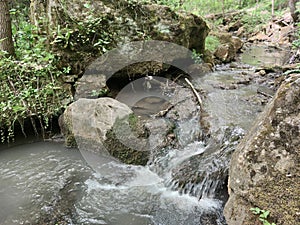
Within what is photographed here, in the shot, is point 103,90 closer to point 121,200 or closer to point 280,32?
point 121,200

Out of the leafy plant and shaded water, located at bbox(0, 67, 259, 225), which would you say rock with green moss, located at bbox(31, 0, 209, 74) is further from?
the leafy plant

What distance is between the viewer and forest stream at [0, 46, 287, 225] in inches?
149

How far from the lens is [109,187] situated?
450cm

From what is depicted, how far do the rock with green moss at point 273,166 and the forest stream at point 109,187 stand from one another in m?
1.03

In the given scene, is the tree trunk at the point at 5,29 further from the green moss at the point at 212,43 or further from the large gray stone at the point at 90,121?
the green moss at the point at 212,43

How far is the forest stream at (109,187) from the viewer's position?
12.4ft

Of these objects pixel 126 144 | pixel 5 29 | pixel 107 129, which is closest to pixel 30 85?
pixel 5 29

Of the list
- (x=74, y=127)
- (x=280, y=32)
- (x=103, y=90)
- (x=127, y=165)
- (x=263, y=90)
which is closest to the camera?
(x=127, y=165)

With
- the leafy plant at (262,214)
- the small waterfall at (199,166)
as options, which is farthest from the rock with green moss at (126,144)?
the leafy plant at (262,214)

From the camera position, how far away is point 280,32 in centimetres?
1775

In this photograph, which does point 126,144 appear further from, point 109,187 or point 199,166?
point 199,166

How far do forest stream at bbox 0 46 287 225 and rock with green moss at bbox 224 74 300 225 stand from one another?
40.5 inches

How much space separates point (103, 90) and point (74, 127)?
1547mm

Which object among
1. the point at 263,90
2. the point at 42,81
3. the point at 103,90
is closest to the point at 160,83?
the point at 103,90
